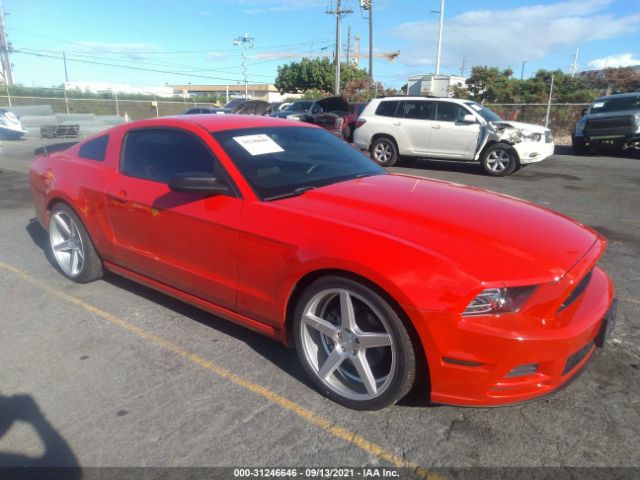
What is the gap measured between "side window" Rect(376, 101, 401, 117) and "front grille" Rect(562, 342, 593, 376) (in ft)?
34.2

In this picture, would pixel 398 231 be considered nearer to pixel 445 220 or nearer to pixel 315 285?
pixel 445 220

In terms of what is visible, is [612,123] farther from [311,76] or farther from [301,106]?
[311,76]

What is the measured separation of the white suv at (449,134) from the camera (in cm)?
1088

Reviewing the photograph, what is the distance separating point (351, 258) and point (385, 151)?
10.4 m

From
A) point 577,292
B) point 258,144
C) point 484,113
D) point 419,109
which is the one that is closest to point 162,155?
point 258,144

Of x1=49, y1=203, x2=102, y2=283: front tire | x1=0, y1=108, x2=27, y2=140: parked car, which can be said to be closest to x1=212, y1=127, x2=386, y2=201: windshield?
x1=49, y1=203, x2=102, y2=283: front tire

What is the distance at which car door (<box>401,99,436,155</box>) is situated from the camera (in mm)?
11562

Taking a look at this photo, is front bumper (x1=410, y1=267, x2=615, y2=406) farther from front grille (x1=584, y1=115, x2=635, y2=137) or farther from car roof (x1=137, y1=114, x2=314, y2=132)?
front grille (x1=584, y1=115, x2=635, y2=137)

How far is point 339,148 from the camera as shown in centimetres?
391

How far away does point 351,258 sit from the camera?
232 centimetres

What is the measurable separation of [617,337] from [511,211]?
127 cm

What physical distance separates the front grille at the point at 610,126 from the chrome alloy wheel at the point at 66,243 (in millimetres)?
14985

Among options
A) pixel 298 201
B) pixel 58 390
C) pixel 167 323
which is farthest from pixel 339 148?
pixel 58 390

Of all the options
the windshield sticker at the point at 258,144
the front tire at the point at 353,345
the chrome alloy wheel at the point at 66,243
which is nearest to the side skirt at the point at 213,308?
the front tire at the point at 353,345
